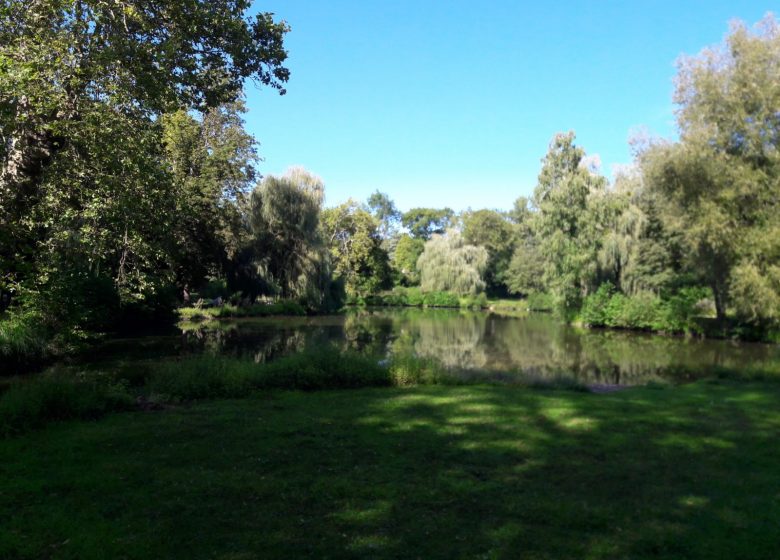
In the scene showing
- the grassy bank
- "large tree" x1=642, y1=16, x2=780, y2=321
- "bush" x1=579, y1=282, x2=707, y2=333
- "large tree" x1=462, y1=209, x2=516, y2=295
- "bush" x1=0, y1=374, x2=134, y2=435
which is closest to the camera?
"bush" x1=0, y1=374, x2=134, y2=435

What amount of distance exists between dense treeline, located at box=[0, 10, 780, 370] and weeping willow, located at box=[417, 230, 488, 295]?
22cm

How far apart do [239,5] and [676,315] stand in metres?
28.5

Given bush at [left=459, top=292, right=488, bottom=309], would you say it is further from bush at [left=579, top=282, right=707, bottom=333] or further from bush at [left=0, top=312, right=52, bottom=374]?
bush at [left=0, top=312, right=52, bottom=374]

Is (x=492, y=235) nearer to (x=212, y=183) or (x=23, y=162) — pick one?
(x=212, y=183)

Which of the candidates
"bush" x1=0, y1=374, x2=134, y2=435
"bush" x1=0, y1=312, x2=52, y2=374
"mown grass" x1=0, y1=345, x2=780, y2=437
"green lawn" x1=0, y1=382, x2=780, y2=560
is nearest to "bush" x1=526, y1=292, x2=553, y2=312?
"mown grass" x1=0, y1=345, x2=780, y2=437

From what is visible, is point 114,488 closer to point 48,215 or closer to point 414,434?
point 414,434

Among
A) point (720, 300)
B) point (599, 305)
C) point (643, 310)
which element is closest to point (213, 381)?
point (720, 300)

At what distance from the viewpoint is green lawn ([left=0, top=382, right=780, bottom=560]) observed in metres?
3.80

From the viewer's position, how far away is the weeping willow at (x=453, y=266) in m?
56.8

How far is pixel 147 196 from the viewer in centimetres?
1118

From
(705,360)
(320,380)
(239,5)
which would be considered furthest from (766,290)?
(239,5)

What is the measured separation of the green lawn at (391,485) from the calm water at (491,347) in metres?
6.51

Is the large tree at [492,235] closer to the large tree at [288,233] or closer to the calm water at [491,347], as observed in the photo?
the large tree at [288,233]

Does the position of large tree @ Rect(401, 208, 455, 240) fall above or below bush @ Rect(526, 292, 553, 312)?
above
